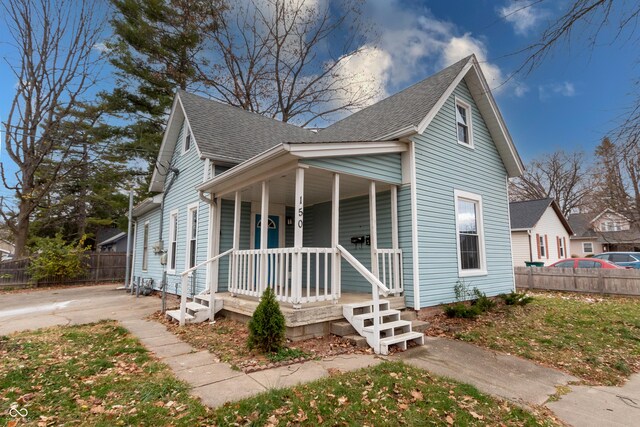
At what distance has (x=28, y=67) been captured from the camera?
16641 mm

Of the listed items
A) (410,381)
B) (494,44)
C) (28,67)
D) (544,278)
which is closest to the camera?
(410,381)

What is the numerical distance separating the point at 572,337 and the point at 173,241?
1070 centimetres

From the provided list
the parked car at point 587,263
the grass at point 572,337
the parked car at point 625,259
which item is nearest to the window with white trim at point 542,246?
the parked car at point 625,259

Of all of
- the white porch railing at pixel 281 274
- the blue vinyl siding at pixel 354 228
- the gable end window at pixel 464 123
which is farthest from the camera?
the gable end window at pixel 464 123

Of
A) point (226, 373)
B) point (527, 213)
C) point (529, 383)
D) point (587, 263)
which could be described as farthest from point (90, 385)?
point (527, 213)

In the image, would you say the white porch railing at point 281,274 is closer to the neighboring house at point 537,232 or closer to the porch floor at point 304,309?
the porch floor at point 304,309

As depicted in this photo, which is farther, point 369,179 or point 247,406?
point 369,179

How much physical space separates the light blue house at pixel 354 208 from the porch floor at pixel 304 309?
0.03 m

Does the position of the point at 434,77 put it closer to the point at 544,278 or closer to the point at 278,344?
the point at 278,344

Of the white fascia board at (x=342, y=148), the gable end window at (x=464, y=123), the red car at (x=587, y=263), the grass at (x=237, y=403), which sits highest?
the gable end window at (x=464, y=123)

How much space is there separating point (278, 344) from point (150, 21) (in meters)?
20.8

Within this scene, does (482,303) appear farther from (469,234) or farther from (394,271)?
(394,271)

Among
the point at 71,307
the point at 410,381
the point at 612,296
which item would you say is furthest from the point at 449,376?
the point at 612,296

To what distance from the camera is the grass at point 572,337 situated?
15.8 feet
